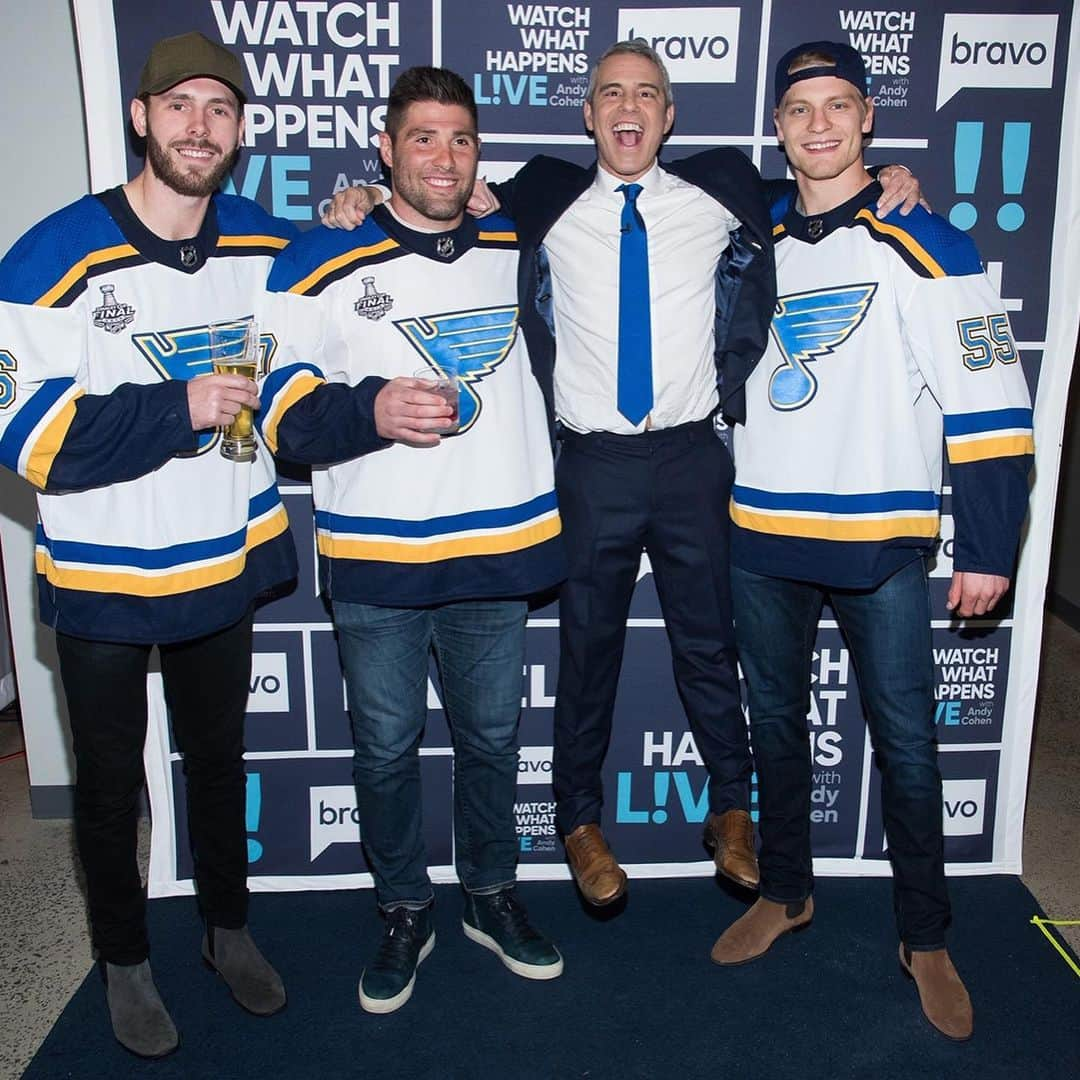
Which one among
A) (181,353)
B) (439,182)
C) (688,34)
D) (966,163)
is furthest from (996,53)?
(181,353)

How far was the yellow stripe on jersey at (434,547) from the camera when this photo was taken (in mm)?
2596

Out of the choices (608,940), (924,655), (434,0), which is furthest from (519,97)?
(608,940)

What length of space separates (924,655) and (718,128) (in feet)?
4.74

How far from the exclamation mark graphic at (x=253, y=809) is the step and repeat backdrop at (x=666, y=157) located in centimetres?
1

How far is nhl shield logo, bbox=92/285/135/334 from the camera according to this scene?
2.38 m

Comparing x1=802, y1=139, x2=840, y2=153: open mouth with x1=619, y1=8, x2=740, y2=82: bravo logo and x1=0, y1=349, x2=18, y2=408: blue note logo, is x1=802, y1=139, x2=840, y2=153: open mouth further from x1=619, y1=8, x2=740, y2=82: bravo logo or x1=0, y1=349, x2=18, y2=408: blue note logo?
x1=0, y1=349, x2=18, y2=408: blue note logo

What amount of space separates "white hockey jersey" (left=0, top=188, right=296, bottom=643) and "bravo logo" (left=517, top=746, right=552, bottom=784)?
1.08 meters

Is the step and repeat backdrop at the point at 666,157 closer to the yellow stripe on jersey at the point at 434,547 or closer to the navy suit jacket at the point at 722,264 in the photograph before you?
the navy suit jacket at the point at 722,264

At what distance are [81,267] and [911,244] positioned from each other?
5.83 ft

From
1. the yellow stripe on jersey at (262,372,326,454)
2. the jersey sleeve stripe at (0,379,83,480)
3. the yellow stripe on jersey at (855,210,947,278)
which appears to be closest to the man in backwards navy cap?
the yellow stripe on jersey at (855,210,947,278)

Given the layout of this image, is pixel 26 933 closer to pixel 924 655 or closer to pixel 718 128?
pixel 924 655

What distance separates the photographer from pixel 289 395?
8.22 ft

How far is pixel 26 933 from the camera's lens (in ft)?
10.3

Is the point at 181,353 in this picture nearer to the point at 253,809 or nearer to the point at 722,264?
the point at 722,264
